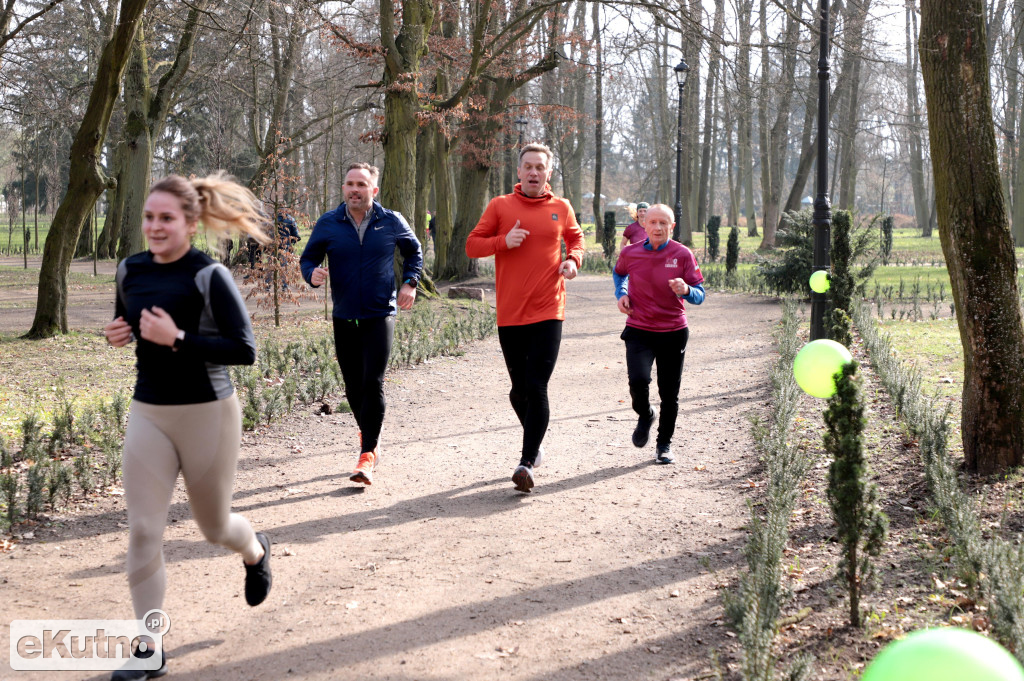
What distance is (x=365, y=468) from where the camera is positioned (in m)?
6.21

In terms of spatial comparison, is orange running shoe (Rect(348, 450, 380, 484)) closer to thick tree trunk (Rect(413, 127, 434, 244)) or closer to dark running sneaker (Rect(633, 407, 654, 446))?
dark running sneaker (Rect(633, 407, 654, 446))

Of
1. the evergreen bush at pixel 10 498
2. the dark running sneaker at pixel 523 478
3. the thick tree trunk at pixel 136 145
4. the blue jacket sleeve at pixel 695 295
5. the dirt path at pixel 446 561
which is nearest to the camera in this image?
the dirt path at pixel 446 561

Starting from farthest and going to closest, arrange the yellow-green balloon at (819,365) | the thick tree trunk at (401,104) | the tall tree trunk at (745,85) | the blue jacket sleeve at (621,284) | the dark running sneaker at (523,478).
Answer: the tall tree trunk at (745,85)
the thick tree trunk at (401,104)
the blue jacket sleeve at (621,284)
the dark running sneaker at (523,478)
the yellow-green balloon at (819,365)

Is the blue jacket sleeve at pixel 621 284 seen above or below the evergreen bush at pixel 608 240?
below

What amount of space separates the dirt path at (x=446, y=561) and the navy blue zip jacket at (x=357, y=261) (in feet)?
3.88

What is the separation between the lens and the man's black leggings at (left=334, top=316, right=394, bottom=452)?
20.3 ft


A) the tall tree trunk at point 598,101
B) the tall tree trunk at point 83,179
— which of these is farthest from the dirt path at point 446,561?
the tall tree trunk at point 598,101

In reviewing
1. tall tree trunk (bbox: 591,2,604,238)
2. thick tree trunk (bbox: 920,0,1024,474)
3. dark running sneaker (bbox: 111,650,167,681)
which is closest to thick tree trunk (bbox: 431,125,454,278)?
tall tree trunk (bbox: 591,2,604,238)

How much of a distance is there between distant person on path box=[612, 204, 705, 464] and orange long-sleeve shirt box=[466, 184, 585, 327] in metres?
0.77

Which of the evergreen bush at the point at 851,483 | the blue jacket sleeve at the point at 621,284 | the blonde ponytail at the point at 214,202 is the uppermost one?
the blonde ponytail at the point at 214,202

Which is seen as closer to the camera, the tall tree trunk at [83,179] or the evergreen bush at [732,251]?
the tall tree trunk at [83,179]

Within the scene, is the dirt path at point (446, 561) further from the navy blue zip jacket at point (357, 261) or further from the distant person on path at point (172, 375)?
the navy blue zip jacket at point (357, 261)

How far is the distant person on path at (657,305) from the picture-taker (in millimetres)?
6730

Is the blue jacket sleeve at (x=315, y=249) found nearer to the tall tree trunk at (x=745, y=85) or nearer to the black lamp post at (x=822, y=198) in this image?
the black lamp post at (x=822, y=198)
